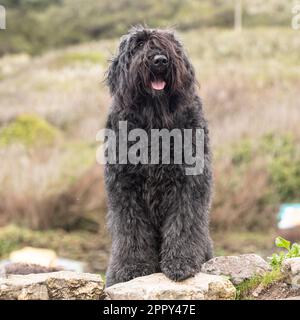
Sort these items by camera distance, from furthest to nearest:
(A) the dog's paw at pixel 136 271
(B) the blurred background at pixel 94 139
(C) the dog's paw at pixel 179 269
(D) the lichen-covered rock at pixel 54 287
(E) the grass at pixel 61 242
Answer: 1. (B) the blurred background at pixel 94 139
2. (E) the grass at pixel 61 242
3. (A) the dog's paw at pixel 136 271
4. (C) the dog's paw at pixel 179 269
5. (D) the lichen-covered rock at pixel 54 287

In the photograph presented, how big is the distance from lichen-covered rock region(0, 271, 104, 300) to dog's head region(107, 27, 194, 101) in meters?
1.54

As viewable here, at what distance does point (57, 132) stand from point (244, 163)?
19.8 ft

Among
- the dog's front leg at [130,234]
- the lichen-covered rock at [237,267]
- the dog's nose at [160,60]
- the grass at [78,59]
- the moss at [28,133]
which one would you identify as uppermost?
the grass at [78,59]

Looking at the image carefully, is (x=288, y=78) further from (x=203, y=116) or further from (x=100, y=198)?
(x=203, y=116)

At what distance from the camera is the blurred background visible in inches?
553

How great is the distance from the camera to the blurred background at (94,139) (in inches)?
553

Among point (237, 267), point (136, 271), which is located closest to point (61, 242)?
point (136, 271)

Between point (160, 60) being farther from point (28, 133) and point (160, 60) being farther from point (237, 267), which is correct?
point (28, 133)

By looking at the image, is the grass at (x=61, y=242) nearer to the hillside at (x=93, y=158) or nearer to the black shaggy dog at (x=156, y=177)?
the hillside at (x=93, y=158)

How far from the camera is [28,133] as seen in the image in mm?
18234

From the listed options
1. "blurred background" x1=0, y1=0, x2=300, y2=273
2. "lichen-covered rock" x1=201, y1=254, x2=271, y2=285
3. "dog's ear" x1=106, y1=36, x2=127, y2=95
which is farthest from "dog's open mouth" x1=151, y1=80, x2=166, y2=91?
"lichen-covered rock" x1=201, y1=254, x2=271, y2=285

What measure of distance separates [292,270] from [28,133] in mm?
13632

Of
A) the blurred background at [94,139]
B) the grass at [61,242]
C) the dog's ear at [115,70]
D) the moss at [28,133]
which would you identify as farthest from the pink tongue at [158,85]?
the moss at [28,133]

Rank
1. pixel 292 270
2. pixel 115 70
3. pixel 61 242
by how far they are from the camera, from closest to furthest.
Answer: pixel 292 270, pixel 115 70, pixel 61 242
